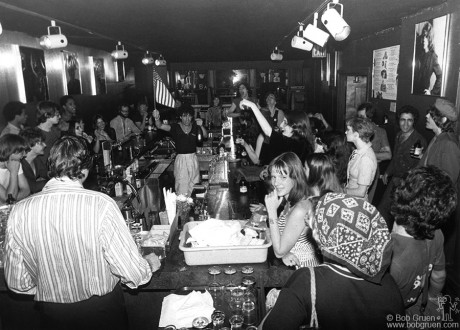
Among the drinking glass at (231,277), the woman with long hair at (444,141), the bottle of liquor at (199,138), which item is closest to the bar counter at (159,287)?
the drinking glass at (231,277)

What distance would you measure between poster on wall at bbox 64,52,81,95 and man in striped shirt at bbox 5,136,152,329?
23.2 feet

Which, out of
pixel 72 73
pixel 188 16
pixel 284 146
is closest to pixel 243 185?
pixel 284 146

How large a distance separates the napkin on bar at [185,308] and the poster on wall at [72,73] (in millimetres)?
7436

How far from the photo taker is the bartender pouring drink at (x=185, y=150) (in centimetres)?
579

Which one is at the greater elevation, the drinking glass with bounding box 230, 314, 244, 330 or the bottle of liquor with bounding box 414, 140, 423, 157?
the bottle of liquor with bounding box 414, 140, 423, 157

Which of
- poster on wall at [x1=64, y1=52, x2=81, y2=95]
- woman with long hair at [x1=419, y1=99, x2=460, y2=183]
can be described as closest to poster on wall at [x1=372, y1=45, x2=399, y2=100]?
woman with long hair at [x1=419, y1=99, x2=460, y2=183]

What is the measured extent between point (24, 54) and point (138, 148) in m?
2.48

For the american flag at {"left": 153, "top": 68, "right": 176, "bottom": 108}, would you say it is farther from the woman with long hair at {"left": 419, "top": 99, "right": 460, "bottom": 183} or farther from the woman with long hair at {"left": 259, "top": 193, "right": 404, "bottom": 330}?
the woman with long hair at {"left": 259, "top": 193, "right": 404, "bottom": 330}

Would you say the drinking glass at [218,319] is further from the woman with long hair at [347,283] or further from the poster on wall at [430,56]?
the poster on wall at [430,56]

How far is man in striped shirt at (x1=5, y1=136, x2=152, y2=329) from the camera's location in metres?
1.78

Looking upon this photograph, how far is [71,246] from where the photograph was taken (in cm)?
180

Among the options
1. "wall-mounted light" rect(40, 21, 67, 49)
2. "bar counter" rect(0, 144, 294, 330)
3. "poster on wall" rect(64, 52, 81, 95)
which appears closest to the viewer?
"bar counter" rect(0, 144, 294, 330)

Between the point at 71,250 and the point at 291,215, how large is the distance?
1.26 m

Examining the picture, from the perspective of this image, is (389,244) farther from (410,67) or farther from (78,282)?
(410,67)
